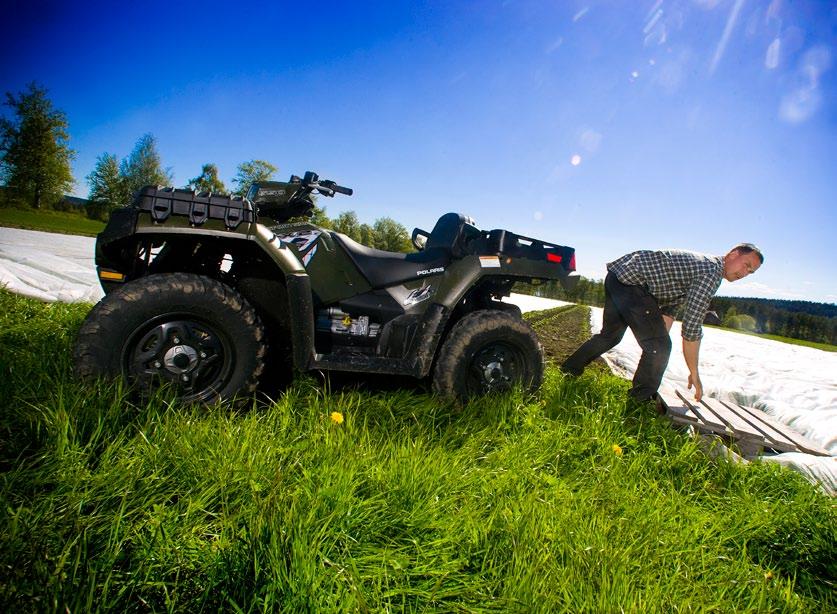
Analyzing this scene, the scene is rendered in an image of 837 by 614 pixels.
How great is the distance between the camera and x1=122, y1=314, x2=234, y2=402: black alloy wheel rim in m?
1.98

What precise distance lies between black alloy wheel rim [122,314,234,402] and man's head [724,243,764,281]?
414 cm

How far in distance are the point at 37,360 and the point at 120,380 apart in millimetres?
881

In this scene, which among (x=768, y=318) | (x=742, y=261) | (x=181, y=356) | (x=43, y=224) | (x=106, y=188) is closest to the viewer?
(x=181, y=356)

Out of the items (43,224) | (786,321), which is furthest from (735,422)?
(786,321)

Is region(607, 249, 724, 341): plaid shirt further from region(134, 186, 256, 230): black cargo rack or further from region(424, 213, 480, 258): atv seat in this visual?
region(134, 186, 256, 230): black cargo rack

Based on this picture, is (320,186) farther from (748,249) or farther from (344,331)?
(748,249)

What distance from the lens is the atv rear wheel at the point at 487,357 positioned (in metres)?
2.75

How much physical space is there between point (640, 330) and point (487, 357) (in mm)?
1675

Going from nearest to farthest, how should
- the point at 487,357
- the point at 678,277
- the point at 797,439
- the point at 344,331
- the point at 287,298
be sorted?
the point at 287,298
the point at 344,331
the point at 487,357
the point at 797,439
the point at 678,277

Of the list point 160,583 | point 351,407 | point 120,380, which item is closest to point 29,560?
point 160,583

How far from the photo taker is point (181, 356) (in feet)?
6.69

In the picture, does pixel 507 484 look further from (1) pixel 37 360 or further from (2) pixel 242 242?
(1) pixel 37 360

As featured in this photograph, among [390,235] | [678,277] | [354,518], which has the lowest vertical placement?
[354,518]

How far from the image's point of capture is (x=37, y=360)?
2248 millimetres
